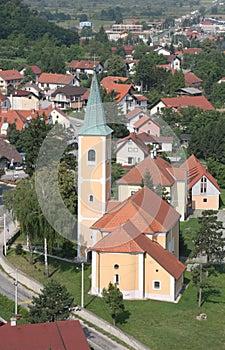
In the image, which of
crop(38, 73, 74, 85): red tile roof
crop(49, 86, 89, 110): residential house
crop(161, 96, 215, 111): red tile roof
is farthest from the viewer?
crop(38, 73, 74, 85): red tile roof

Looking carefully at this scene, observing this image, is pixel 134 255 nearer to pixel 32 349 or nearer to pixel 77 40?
pixel 32 349

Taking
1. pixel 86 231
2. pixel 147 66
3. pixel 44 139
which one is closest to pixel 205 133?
pixel 44 139

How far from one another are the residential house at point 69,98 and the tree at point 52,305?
1699 inches

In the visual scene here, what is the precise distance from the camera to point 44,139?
44094mm

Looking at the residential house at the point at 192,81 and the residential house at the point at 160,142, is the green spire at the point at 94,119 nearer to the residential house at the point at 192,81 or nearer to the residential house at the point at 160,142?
the residential house at the point at 160,142

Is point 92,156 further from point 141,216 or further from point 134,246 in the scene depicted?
point 134,246

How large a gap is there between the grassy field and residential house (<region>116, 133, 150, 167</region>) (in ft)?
55.7

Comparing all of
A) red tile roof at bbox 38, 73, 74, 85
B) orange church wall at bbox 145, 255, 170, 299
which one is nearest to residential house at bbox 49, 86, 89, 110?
red tile roof at bbox 38, 73, 74, 85

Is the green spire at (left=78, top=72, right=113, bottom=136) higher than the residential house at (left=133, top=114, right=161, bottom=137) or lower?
higher

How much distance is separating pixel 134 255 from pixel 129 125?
28296 mm

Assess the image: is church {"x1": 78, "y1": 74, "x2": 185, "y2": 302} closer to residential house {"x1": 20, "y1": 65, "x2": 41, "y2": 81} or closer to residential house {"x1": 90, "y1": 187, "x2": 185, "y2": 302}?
residential house {"x1": 90, "y1": 187, "x2": 185, "y2": 302}

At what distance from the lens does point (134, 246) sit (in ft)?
88.4

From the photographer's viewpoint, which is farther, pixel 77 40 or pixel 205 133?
pixel 77 40

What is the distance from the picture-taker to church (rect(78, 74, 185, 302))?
27078mm
